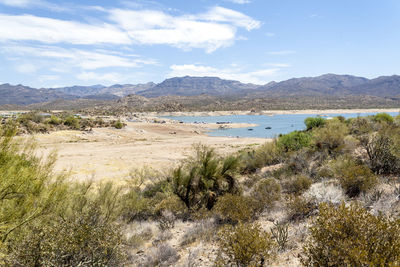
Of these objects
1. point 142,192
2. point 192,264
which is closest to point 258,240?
point 192,264

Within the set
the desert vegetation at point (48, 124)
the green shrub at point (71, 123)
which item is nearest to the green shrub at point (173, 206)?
the desert vegetation at point (48, 124)

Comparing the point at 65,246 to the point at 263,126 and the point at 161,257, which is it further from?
the point at 263,126

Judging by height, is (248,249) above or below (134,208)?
above

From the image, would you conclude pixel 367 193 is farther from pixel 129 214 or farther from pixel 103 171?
pixel 103 171

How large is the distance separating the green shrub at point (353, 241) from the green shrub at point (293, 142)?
1162 centimetres

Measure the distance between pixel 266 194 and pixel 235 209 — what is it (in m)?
1.96

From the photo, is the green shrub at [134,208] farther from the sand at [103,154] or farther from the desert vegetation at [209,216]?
the sand at [103,154]

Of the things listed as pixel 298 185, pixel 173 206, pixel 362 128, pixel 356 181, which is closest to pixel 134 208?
pixel 173 206

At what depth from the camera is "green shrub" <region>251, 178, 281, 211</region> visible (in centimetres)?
788

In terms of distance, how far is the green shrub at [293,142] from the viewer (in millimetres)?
15259

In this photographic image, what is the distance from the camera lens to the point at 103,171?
18.6m

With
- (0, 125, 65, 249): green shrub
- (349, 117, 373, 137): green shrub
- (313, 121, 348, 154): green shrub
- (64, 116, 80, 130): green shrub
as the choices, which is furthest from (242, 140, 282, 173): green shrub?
(64, 116, 80, 130): green shrub

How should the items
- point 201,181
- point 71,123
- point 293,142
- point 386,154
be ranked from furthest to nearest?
point 71,123 → point 293,142 → point 386,154 → point 201,181

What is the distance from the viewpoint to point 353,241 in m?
3.68
